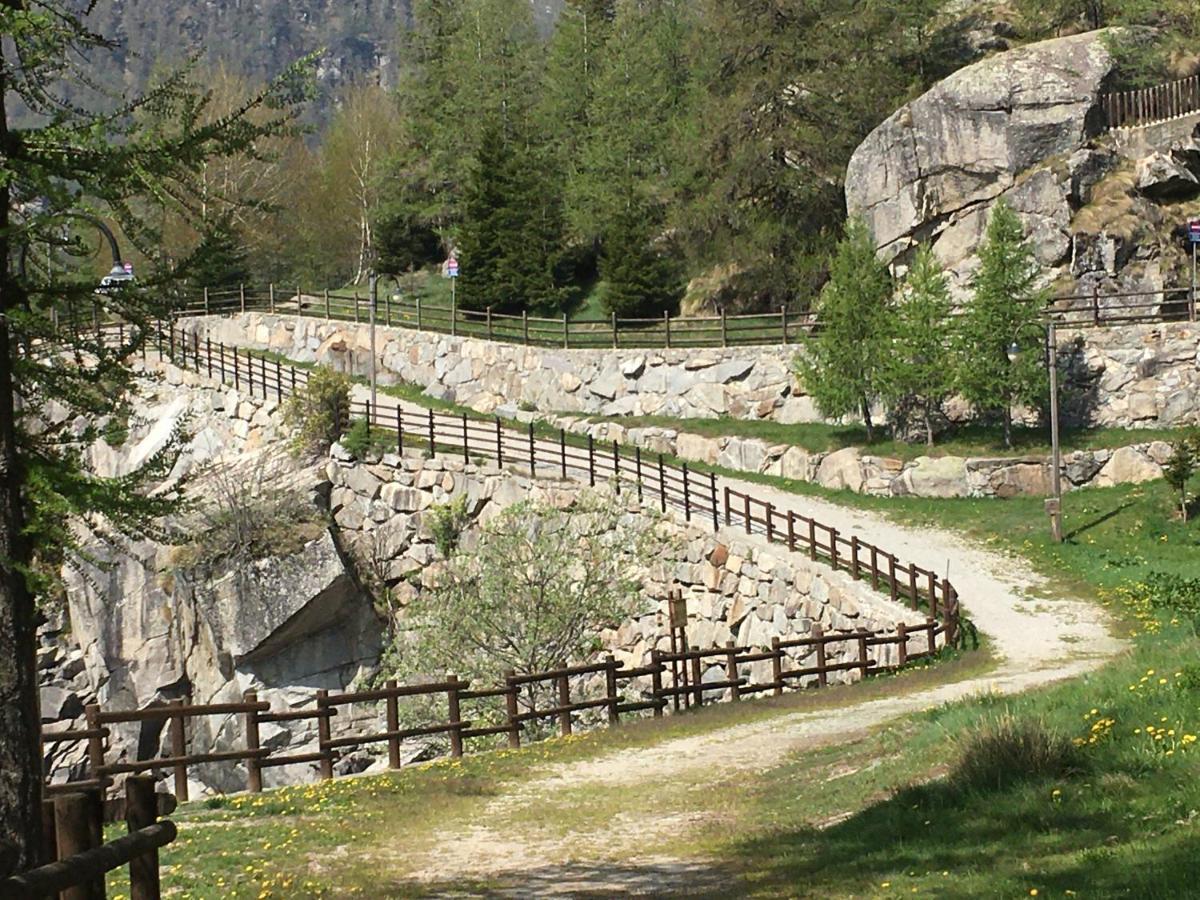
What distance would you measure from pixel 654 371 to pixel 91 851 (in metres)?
40.9

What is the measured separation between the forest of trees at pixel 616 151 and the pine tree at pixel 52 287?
27.4 m

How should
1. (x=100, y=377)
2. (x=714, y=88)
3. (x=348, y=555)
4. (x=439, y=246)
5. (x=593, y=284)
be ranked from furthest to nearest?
(x=439, y=246)
(x=593, y=284)
(x=714, y=88)
(x=348, y=555)
(x=100, y=377)

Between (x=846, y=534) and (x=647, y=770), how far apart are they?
726 inches

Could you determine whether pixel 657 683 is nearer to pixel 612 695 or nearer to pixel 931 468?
pixel 612 695

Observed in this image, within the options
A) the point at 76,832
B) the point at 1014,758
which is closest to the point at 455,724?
the point at 1014,758

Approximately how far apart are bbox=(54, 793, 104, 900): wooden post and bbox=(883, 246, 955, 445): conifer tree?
34891 millimetres

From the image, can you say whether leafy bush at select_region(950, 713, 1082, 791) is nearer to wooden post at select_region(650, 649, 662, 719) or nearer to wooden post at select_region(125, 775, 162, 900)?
wooden post at select_region(125, 775, 162, 900)

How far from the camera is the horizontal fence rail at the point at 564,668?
68.5 ft

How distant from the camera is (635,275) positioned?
188 feet

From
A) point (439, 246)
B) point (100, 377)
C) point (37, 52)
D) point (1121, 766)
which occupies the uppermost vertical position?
point (439, 246)

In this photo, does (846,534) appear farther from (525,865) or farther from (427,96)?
(427,96)

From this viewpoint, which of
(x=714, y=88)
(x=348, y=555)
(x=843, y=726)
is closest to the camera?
(x=843, y=726)

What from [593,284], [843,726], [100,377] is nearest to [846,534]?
[843,726]

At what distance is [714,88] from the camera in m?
55.8
